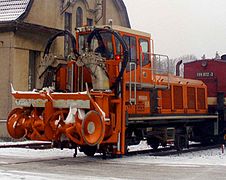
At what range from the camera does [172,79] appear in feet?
60.4

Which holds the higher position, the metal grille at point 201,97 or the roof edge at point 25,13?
the roof edge at point 25,13

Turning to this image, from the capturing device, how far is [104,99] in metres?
14.0

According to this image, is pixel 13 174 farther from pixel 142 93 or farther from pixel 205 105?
pixel 205 105

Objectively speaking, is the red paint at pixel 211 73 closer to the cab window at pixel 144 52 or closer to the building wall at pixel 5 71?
the cab window at pixel 144 52

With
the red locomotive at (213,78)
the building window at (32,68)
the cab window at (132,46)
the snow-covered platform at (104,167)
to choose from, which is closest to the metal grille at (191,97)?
the red locomotive at (213,78)

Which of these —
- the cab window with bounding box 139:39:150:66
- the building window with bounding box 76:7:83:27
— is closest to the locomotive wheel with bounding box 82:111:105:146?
the cab window with bounding box 139:39:150:66

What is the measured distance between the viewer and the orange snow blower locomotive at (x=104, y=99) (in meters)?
13.6

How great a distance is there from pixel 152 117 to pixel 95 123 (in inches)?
138

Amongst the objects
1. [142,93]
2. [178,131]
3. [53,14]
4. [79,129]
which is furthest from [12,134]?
[53,14]

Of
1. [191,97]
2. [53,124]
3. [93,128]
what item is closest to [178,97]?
[191,97]

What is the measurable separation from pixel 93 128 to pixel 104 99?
1.03 m

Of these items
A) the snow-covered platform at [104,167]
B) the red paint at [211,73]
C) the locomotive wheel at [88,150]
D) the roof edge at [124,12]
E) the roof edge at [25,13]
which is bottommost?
the snow-covered platform at [104,167]

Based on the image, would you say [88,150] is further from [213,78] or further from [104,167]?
[213,78]

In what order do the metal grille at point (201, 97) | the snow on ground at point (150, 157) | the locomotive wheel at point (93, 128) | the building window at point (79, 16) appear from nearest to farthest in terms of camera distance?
the locomotive wheel at point (93, 128)
the snow on ground at point (150, 157)
the metal grille at point (201, 97)
the building window at point (79, 16)
